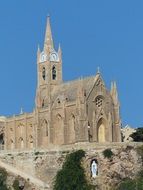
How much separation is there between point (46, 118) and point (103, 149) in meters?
25.3

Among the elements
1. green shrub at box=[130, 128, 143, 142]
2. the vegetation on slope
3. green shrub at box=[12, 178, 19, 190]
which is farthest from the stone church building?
the vegetation on slope

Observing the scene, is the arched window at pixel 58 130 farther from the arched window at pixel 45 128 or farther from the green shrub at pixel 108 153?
the green shrub at pixel 108 153

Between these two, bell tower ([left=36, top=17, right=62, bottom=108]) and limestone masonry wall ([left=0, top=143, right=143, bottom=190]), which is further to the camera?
bell tower ([left=36, top=17, right=62, bottom=108])

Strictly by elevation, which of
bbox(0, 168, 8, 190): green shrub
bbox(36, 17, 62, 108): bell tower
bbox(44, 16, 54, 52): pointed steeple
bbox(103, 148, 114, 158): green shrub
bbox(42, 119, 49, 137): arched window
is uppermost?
bbox(44, 16, 54, 52): pointed steeple

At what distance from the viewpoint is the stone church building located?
130 metres

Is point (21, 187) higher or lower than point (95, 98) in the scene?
lower

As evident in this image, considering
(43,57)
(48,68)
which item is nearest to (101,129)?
(48,68)

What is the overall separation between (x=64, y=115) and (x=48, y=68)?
13367 mm

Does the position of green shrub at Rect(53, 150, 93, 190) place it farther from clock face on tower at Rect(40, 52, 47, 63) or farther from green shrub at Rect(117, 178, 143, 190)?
clock face on tower at Rect(40, 52, 47, 63)

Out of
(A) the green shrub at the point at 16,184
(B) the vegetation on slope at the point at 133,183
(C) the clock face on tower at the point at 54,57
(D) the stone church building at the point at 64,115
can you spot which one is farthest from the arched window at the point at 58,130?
(B) the vegetation on slope at the point at 133,183

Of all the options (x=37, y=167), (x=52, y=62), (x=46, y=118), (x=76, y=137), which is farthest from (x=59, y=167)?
(x=52, y=62)

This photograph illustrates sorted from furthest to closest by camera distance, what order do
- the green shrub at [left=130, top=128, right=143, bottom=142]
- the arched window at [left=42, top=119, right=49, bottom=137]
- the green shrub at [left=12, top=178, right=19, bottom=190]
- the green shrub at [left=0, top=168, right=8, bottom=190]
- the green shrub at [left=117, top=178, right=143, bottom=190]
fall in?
the arched window at [left=42, top=119, right=49, bottom=137]
the green shrub at [left=130, top=128, right=143, bottom=142]
the green shrub at [left=0, top=168, right=8, bottom=190]
the green shrub at [left=12, top=178, right=19, bottom=190]
the green shrub at [left=117, top=178, right=143, bottom=190]

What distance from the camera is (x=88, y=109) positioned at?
13012 centimetres

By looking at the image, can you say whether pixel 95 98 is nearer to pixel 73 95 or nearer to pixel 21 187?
pixel 73 95
